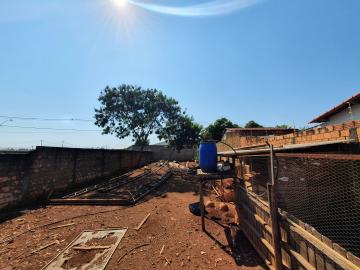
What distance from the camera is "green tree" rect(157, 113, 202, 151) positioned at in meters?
26.0

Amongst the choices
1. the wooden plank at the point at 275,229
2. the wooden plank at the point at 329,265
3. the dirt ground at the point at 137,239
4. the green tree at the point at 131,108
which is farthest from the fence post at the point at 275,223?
the green tree at the point at 131,108

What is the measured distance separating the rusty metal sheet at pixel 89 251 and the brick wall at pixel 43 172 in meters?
3.60

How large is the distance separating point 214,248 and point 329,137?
130 inches

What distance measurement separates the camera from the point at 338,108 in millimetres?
8367

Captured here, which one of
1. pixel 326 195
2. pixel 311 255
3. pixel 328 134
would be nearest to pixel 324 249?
pixel 311 255

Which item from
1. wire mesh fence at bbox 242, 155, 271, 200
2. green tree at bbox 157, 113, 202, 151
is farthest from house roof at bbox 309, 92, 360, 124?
green tree at bbox 157, 113, 202, 151

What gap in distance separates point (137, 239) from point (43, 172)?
5.78 m

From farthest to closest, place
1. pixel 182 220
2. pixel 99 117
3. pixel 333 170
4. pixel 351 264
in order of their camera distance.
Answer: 1. pixel 99 117
2. pixel 182 220
3. pixel 333 170
4. pixel 351 264

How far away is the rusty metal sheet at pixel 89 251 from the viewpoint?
4011 mm

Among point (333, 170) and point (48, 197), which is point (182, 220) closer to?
point (333, 170)

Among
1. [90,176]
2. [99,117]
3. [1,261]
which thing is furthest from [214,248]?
[99,117]

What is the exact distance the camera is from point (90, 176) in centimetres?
1253

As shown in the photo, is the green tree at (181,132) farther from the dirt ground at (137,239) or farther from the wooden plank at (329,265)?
the wooden plank at (329,265)

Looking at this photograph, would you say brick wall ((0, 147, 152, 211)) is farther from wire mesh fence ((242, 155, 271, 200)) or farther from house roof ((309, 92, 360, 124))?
house roof ((309, 92, 360, 124))
